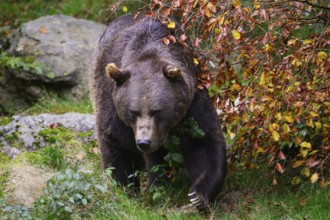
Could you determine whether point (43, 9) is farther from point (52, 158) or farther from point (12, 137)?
point (52, 158)

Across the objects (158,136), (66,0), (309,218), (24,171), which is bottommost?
(66,0)

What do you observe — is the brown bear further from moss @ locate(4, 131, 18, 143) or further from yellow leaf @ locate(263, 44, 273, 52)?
moss @ locate(4, 131, 18, 143)

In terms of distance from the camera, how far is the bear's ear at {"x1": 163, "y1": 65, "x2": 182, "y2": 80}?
564cm

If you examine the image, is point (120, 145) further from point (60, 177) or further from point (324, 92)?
point (324, 92)

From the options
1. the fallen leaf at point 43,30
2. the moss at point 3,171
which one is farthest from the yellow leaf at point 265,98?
the fallen leaf at point 43,30

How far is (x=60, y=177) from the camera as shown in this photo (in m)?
5.46

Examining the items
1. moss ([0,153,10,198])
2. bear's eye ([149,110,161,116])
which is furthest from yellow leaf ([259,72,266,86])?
moss ([0,153,10,198])

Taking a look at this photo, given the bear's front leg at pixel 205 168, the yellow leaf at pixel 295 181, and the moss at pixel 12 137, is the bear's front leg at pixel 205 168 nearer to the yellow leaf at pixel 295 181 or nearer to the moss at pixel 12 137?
the yellow leaf at pixel 295 181

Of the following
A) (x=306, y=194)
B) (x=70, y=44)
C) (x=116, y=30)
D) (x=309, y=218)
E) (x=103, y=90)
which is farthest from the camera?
(x=70, y=44)

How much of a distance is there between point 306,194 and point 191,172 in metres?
1.03

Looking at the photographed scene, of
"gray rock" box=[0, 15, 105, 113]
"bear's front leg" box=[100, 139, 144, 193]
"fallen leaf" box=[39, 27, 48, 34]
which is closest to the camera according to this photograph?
"bear's front leg" box=[100, 139, 144, 193]

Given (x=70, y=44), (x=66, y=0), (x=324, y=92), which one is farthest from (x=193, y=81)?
(x=66, y=0)

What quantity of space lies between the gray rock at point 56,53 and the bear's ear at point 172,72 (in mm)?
4265

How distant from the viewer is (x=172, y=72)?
564 centimetres
